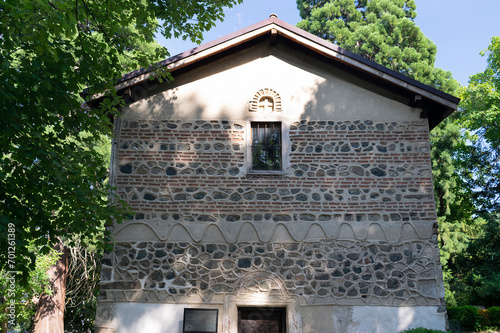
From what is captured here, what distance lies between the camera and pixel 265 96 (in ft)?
28.3

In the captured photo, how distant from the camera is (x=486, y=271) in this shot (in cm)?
1653

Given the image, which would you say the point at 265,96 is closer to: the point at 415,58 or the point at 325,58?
the point at 325,58

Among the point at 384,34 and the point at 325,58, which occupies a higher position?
the point at 384,34

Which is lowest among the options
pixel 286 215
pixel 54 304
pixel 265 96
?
pixel 54 304

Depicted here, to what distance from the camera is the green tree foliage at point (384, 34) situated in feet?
61.9

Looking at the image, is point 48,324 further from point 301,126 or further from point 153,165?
point 301,126

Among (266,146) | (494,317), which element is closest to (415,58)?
(494,317)

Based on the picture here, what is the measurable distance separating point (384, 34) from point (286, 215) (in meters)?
15.3

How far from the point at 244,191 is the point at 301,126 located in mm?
1734

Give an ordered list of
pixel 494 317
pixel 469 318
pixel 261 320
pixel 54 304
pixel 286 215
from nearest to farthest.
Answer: pixel 261 320, pixel 286 215, pixel 54 304, pixel 469 318, pixel 494 317

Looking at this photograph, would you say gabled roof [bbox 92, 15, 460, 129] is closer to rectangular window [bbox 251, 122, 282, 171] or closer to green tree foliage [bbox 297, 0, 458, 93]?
rectangular window [bbox 251, 122, 282, 171]

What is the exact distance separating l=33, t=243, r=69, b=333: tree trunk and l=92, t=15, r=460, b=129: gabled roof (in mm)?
7089

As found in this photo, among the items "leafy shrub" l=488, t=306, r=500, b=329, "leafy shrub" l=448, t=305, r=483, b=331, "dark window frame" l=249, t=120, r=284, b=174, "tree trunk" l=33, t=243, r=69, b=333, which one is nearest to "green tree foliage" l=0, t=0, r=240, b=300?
"dark window frame" l=249, t=120, r=284, b=174

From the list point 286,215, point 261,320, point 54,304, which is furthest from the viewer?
point 54,304
